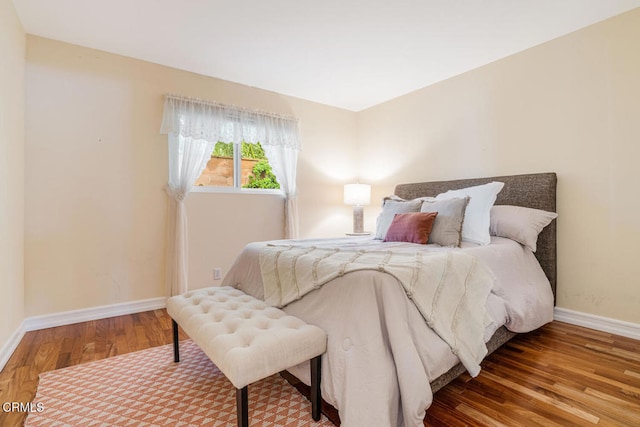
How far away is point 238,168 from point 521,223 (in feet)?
9.37

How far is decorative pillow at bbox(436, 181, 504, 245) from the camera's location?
2400 millimetres

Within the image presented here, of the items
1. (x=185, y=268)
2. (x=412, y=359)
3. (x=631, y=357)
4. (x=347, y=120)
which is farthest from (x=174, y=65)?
(x=631, y=357)

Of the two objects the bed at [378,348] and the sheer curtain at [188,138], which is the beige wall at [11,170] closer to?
the sheer curtain at [188,138]

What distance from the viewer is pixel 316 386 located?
143cm

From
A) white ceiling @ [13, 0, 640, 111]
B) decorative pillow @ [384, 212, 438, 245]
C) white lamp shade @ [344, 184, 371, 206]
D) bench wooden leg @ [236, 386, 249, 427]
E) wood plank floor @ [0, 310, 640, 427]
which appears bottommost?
wood plank floor @ [0, 310, 640, 427]

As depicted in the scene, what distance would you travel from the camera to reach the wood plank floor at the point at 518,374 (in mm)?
1441

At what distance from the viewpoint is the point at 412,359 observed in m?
1.26

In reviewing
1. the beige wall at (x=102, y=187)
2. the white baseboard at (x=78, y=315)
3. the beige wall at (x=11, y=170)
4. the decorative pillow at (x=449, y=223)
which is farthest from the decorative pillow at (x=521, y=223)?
the beige wall at (x=11, y=170)

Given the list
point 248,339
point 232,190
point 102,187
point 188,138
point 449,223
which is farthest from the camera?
point 232,190

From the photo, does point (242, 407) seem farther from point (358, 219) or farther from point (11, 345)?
point (358, 219)

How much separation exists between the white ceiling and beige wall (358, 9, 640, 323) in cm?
20

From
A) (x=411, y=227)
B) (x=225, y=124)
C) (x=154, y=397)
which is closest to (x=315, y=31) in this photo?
(x=225, y=124)

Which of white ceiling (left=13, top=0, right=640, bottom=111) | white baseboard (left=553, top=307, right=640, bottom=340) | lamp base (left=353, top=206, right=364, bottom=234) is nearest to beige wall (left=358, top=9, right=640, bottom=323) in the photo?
white baseboard (left=553, top=307, right=640, bottom=340)

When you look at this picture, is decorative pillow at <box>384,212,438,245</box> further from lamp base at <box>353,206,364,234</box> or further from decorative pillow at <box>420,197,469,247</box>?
lamp base at <box>353,206,364,234</box>
